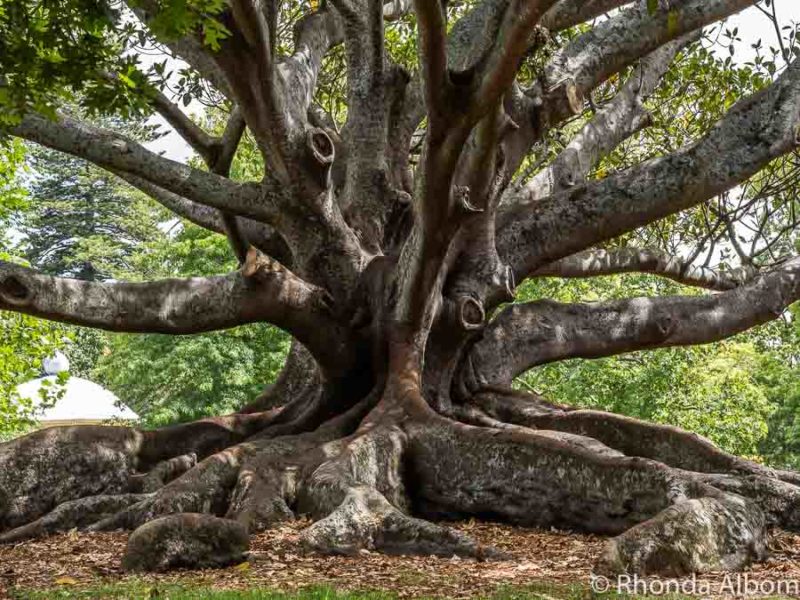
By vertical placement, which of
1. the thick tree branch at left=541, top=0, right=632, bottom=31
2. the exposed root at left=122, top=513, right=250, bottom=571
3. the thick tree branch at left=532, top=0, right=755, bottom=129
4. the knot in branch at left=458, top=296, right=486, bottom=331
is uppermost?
the thick tree branch at left=541, top=0, right=632, bottom=31

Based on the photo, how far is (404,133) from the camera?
12422 mm

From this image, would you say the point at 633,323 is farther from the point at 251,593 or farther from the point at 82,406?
the point at 82,406

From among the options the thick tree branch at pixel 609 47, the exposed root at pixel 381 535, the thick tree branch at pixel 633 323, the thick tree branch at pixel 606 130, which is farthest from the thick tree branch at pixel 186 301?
the thick tree branch at pixel 606 130

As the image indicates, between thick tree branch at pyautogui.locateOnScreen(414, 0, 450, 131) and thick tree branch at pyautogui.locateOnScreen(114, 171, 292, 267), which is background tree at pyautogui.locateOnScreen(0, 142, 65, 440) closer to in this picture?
thick tree branch at pyautogui.locateOnScreen(114, 171, 292, 267)

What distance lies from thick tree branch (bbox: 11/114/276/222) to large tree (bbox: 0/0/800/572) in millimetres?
25

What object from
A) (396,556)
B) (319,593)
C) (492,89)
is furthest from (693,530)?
(492,89)

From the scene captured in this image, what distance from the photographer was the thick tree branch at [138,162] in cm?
898

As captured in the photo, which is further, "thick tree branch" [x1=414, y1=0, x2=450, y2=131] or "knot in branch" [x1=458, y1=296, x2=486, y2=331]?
"knot in branch" [x1=458, y1=296, x2=486, y2=331]

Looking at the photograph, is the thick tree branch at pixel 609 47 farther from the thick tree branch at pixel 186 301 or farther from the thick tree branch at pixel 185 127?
the thick tree branch at pixel 185 127

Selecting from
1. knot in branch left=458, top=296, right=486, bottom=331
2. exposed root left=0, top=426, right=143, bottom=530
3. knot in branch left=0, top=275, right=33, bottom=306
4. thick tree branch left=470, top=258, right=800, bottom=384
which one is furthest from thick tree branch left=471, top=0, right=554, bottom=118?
exposed root left=0, top=426, right=143, bottom=530

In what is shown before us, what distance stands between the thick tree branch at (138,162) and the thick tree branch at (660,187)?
11.7ft

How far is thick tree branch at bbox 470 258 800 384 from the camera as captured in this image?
11.8 m

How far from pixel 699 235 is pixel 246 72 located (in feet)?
31.2

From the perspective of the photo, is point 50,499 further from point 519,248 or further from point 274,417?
point 519,248
